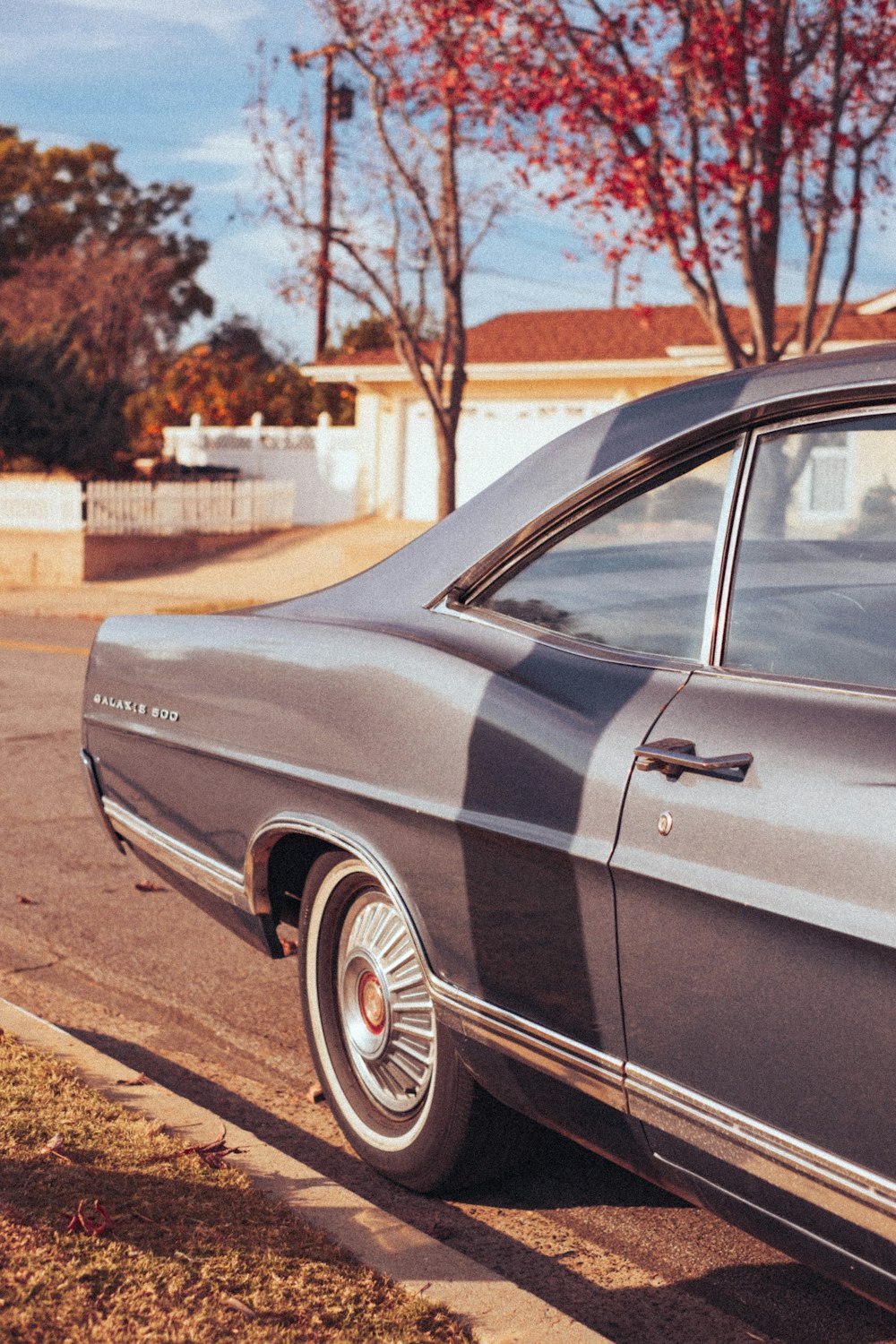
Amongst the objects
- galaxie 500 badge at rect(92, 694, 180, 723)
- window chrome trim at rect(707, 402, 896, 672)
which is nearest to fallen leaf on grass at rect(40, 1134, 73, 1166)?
galaxie 500 badge at rect(92, 694, 180, 723)

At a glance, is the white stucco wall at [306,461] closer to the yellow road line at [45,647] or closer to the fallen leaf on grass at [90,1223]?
the yellow road line at [45,647]

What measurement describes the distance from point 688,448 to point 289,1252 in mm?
1742

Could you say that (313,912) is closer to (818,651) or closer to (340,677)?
(340,677)

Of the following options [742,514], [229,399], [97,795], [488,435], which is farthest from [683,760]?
[229,399]

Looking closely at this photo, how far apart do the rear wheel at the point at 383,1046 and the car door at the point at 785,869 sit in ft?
2.41

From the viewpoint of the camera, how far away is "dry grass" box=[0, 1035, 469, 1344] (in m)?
2.62

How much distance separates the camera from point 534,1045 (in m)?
2.81

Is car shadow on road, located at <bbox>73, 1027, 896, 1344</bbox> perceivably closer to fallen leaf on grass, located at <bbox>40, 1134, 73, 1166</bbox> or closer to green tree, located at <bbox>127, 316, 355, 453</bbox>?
fallen leaf on grass, located at <bbox>40, 1134, 73, 1166</bbox>

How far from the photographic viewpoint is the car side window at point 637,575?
2.77 meters

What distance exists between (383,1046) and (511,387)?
26.6 m

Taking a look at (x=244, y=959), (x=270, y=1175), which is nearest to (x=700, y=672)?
(x=270, y=1175)

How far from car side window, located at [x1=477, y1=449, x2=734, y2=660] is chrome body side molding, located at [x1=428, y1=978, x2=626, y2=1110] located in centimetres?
74

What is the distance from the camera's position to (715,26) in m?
12.7

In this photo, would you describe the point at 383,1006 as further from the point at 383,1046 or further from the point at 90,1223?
the point at 90,1223
